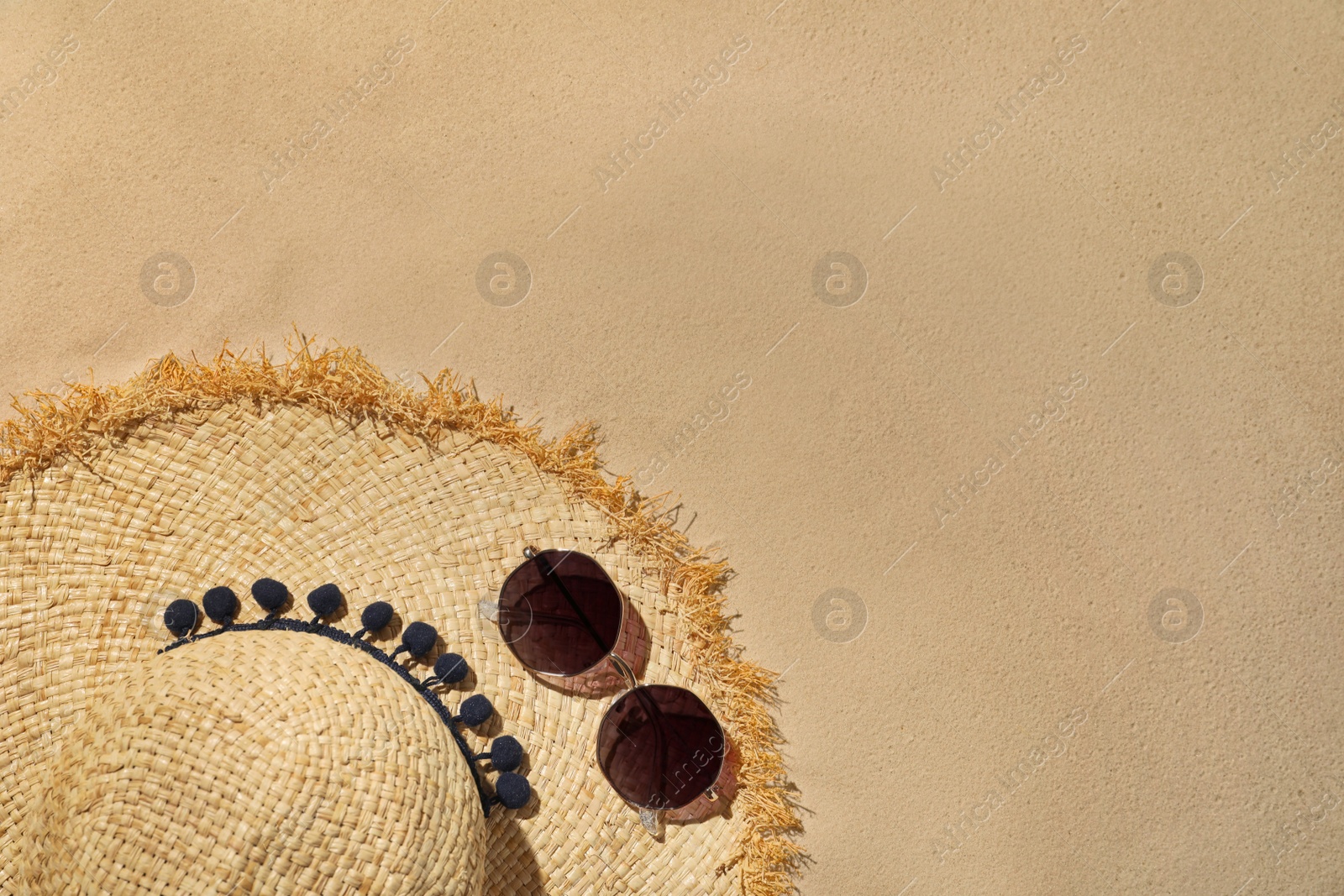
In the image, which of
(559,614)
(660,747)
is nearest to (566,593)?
(559,614)

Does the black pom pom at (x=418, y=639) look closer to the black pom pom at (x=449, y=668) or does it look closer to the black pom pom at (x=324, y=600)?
the black pom pom at (x=449, y=668)

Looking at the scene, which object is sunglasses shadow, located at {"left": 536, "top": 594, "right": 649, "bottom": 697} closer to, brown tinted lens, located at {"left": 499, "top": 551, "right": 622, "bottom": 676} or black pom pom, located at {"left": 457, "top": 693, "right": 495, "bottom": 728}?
brown tinted lens, located at {"left": 499, "top": 551, "right": 622, "bottom": 676}

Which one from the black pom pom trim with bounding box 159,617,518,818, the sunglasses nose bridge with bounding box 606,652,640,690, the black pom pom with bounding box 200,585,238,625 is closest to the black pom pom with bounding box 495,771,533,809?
the black pom pom trim with bounding box 159,617,518,818

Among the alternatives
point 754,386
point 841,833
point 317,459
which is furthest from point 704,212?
point 841,833

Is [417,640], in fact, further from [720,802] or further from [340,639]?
[720,802]

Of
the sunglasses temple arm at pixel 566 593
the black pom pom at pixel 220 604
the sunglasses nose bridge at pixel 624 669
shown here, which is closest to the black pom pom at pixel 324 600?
the black pom pom at pixel 220 604

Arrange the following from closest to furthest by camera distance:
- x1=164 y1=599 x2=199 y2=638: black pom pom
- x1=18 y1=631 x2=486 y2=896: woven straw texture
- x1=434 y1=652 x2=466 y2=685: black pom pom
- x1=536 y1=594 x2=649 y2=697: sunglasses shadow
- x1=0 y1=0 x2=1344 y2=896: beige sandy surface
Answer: x1=18 y1=631 x2=486 y2=896: woven straw texture → x1=164 y1=599 x2=199 y2=638: black pom pom → x1=434 y1=652 x2=466 y2=685: black pom pom → x1=536 y1=594 x2=649 y2=697: sunglasses shadow → x1=0 y1=0 x2=1344 y2=896: beige sandy surface
